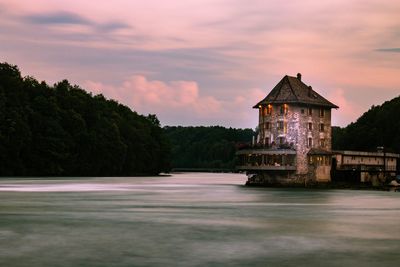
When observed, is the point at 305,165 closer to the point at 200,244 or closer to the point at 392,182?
the point at 392,182

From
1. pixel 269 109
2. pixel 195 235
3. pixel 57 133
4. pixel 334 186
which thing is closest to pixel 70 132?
pixel 57 133

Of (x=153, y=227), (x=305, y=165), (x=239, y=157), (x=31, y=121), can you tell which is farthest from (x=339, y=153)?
(x=153, y=227)

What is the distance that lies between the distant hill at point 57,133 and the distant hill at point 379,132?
60368 millimetres

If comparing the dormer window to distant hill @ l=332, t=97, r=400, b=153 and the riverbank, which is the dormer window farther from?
distant hill @ l=332, t=97, r=400, b=153

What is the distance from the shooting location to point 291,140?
117375mm

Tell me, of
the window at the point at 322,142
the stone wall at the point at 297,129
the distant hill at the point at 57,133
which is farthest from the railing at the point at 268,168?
the distant hill at the point at 57,133

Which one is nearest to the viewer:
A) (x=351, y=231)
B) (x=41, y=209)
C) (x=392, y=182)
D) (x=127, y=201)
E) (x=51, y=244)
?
(x=51, y=244)

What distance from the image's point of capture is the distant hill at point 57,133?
150500 mm

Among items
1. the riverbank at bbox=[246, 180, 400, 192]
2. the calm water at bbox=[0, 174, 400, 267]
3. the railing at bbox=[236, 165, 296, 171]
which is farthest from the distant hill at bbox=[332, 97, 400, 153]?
the calm water at bbox=[0, 174, 400, 267]

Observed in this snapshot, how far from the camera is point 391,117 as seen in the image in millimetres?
180250

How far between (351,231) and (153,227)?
44.7 ft

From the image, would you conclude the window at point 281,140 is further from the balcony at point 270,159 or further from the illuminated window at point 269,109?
the illuminated window at point 269,109

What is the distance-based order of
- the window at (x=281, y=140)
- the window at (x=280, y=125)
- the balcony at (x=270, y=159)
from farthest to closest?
the window at (x=281, y=140) < the window at (x=280, y=125) < the balcony at (x=270, y=159)

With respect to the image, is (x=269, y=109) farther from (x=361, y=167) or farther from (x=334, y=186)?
(x=361, y=167)
